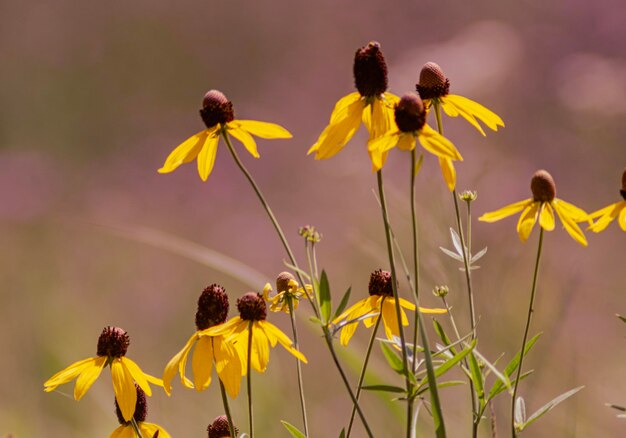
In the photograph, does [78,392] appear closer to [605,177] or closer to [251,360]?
[251,360]

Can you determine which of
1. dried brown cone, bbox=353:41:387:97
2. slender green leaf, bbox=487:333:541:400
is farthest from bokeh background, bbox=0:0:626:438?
dried brown cone, bbox=353:41:387:97

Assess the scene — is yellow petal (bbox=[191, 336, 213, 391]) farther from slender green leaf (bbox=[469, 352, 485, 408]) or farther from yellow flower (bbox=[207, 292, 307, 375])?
slender green leaf (bbox=[469, 352, 485, 408])

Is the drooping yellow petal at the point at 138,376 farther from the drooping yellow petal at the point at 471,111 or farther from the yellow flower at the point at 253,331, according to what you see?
the drooping yellow petal at the point at 471,111

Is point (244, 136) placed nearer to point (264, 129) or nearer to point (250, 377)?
point (264, 129)

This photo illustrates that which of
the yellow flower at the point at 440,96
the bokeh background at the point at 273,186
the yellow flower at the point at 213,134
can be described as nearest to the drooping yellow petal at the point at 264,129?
the yellow flower at the point at 213,134

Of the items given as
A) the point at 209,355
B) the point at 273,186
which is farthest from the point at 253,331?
the point at 273,186
